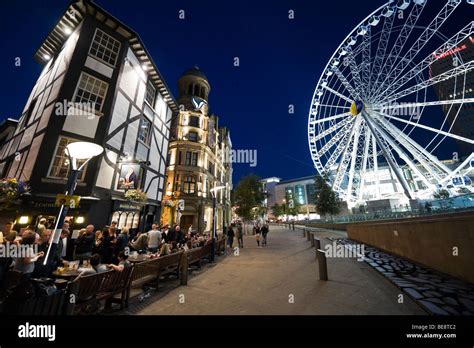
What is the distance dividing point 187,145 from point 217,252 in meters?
16.4

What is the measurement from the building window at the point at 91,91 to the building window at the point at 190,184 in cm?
1394

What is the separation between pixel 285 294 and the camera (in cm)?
541

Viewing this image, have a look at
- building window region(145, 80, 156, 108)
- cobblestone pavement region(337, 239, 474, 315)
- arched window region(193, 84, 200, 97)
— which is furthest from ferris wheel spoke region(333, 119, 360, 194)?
building window region(145, 80, 156, 108)

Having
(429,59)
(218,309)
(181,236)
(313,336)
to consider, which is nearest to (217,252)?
(181,236)

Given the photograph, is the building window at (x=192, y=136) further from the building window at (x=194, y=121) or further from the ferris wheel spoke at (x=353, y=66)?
the ferris wheel spoke at (x=353, y=66)

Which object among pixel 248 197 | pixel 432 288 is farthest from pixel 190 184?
pixel 432 288

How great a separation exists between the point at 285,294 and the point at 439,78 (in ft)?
80.2

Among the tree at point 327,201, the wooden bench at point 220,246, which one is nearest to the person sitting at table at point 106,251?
the wooden bench at point 220,246

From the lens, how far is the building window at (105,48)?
12.2m

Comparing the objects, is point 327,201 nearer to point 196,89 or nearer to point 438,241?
point 438,241

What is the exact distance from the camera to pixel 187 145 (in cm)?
2530

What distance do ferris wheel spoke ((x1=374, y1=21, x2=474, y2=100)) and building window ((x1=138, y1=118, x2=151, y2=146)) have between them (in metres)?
25.1

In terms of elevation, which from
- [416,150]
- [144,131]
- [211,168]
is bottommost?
[144,131]

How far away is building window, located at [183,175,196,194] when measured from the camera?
24364 millimetres
